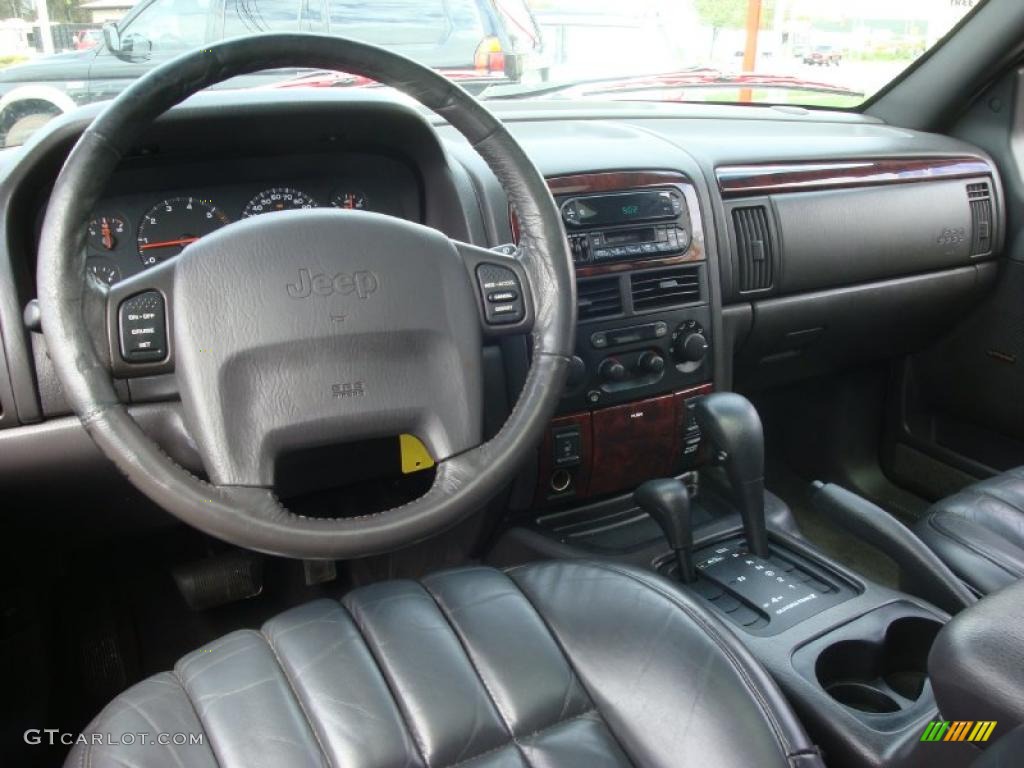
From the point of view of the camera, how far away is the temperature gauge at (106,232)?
1465 millimetres

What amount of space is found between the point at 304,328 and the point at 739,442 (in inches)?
33.5

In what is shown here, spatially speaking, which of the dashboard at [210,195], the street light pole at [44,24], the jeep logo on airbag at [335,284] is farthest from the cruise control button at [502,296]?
the street light pole at [44,24]

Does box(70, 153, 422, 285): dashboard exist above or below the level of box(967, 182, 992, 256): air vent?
above

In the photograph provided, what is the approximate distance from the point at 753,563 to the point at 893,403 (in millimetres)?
1252

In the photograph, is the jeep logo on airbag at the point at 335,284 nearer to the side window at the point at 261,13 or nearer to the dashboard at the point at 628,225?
the dashboard at the point at 628,225

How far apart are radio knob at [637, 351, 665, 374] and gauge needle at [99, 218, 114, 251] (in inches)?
37.8

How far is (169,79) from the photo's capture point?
42.5 inches

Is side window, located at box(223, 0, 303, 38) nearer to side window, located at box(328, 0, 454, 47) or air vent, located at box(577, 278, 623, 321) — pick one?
side window, located at box(328, 0, 454, 47)

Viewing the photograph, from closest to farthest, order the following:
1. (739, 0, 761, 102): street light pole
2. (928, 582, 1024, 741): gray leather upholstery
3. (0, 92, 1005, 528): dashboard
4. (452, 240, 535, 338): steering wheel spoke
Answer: (928, 582, 1024, 741): gray leather upholstery < (452, 240, 535, 338): steering wheel spoke < (0, 92, 1005, 528): dashboard < (739, 0, 761, 102): street light pole

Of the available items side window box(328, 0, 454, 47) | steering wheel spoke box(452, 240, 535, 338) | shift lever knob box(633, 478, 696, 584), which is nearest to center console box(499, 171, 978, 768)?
shift lever knob box(633, 478, 696, 584)

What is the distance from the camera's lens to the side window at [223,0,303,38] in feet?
5.70

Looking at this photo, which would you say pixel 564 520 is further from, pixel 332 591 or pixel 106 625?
pixel 106 625

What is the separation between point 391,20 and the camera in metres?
1.98

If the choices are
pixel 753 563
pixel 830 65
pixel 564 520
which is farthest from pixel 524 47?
pixel 753 563
